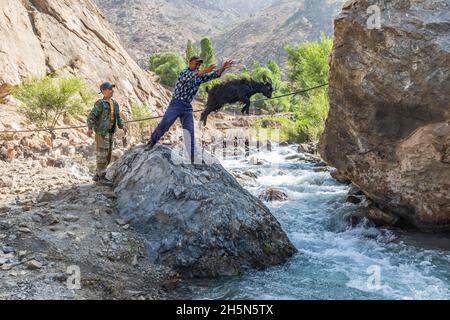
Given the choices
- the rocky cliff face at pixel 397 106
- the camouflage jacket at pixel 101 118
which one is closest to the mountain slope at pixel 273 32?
the rocky cliff face at pixel 397 106

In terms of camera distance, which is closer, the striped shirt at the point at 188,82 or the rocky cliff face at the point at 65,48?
the striped shirt at the point at 188,82

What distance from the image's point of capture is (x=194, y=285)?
5.55 metres

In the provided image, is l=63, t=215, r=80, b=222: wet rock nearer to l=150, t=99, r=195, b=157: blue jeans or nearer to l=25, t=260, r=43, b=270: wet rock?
l=25, t=260, r=43, b=270: wet rock

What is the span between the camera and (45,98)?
15.4 metres

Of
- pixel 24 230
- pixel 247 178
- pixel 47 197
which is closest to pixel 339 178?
pixel 247 178

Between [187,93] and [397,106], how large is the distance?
3.53 meters

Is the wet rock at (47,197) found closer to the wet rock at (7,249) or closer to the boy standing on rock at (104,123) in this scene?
the boy standing on rock at (104,123)

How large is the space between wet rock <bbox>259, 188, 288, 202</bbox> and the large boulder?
3619mm

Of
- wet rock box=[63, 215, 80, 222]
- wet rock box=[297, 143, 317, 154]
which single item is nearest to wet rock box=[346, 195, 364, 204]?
wet rock box=[63, 215, 80, 222]

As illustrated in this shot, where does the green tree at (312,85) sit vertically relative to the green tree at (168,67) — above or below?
below

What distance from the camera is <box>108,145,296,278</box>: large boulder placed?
5.93 meters

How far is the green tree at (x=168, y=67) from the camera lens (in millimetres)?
48438

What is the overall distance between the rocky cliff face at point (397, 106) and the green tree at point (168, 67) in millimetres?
39329
